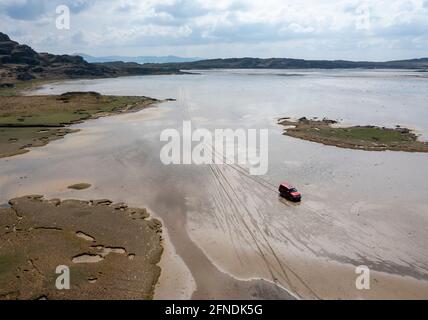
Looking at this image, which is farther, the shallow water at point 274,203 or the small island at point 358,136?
the small island at point 358,136

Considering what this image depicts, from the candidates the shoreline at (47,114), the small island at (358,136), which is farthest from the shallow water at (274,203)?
the shoreline at (47,114)

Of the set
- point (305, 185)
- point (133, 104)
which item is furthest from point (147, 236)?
point (133, 104)

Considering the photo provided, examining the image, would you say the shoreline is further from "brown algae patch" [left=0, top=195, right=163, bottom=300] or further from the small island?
the small island

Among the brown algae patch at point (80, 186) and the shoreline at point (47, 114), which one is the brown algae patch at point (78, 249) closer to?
the brown algae patch at point (80, 186)

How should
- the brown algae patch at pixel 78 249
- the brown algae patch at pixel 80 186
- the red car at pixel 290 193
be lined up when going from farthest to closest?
1. the brown algae patch at pixel 80 186
2. the red car at pixel 290 193
3. the brown algae patch at pixel 78 249

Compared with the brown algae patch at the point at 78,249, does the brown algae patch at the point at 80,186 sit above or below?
above
